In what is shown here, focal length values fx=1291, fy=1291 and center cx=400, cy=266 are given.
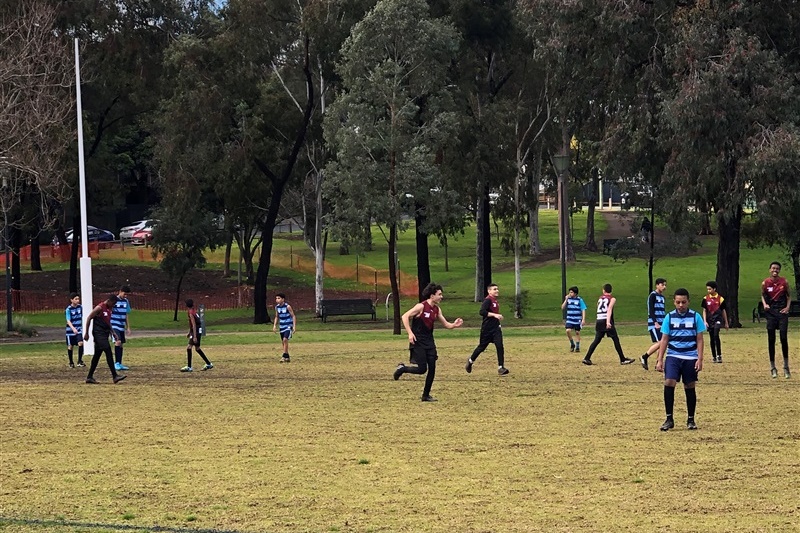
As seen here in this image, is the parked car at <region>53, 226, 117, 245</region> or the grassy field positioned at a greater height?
the parked car at <region>53, 226, 117, 245</region>

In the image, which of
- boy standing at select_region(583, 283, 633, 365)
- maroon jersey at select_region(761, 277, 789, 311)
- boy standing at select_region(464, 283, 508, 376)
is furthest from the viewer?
boy standing at select_region(583, 283, 633, 365)

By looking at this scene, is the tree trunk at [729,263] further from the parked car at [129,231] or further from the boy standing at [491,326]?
the parked car at [129,231]

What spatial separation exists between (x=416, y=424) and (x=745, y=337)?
21451 mm

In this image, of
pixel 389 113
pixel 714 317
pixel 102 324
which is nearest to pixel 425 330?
pixel 102 324

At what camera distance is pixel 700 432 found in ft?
54.7

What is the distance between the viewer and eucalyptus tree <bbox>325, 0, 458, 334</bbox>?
147ft

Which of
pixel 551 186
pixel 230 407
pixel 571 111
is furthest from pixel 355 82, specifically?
pixel 551 186

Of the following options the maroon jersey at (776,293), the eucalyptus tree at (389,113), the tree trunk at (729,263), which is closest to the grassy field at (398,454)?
the maroon jersey at (776,293)

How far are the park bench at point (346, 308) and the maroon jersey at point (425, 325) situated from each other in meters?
32.5

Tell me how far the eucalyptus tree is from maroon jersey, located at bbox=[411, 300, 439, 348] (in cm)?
2414

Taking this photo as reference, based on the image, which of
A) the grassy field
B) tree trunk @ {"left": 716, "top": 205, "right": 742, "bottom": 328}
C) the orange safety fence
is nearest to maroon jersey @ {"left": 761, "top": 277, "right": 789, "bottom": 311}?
the grassy field

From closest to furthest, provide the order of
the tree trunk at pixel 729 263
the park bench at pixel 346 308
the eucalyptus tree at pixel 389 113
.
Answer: the eucalyptus tree at pixel 389 113 < the tree trunk at pixel 729 263 < the park bench at pixel 346 308

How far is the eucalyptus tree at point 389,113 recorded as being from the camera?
44.7 meters

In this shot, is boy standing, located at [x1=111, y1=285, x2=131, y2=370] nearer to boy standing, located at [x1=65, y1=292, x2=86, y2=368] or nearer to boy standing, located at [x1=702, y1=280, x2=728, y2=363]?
boy standing, located at [x1=65, y1=292, x2=86, y2=368]
